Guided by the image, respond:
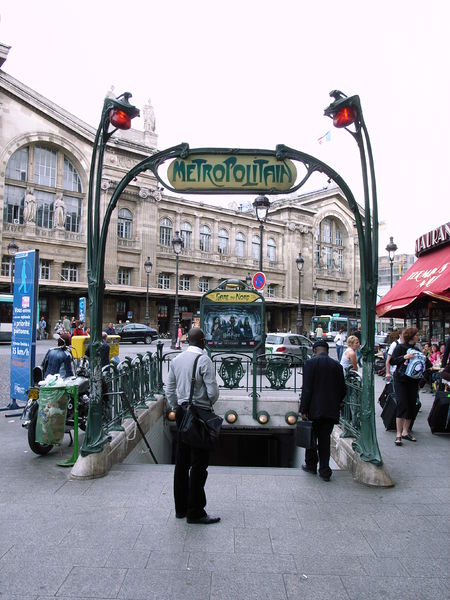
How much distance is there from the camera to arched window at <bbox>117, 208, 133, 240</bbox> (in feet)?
151

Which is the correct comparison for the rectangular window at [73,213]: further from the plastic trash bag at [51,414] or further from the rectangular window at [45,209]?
the plastic trash bag at [51,414]

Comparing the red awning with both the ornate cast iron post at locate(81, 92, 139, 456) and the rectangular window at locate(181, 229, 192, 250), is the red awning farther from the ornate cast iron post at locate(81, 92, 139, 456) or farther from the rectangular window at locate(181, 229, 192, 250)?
the rectangular window at locate(181, 229, 192, 250)

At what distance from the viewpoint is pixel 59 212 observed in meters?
41.7

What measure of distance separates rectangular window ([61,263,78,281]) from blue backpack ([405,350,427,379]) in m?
38.3

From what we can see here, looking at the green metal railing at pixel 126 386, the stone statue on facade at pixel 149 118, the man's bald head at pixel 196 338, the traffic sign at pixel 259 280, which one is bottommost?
the green metal railing at pixel 126 386

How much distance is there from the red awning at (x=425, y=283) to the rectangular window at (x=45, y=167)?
114 ft

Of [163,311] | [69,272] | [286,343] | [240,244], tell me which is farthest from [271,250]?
[286,343]

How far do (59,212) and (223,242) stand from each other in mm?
19568

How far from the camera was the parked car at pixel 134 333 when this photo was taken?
116 feet

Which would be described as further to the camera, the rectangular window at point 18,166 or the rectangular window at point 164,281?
the rectangular window at point 164,281

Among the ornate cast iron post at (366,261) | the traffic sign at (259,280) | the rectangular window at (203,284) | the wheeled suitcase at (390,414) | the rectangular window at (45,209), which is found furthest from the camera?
the rectangular window at (203,284)

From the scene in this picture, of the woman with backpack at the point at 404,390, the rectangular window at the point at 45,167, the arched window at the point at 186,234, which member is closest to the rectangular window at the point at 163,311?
the arched window at the point at 186,234

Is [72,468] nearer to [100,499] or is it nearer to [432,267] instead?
[100,499]

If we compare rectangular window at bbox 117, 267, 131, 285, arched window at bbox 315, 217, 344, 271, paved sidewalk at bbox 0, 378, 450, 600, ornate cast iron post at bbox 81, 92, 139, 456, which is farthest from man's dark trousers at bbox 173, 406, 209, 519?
arched window at bbox 315, 217, 344, 271
